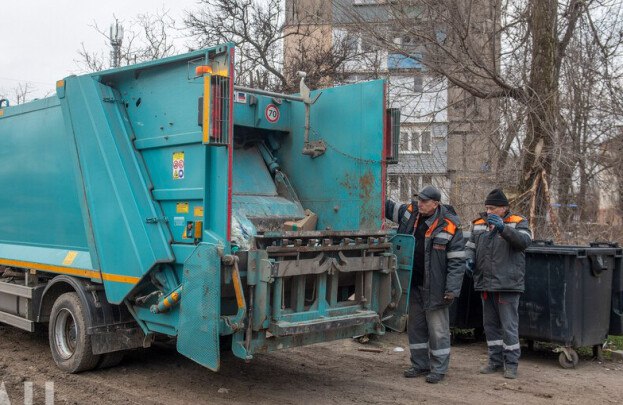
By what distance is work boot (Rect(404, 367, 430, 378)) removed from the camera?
5.63m

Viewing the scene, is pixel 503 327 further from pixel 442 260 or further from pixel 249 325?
pixel 249 325

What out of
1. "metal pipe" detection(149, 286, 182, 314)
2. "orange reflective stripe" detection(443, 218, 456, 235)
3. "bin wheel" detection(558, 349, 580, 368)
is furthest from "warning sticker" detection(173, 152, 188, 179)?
"bin wheel" detection(558, 349, 580, 368)

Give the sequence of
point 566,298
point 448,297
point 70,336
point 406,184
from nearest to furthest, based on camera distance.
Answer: point 448,297, point 70,336, point 566,298, point 406,184

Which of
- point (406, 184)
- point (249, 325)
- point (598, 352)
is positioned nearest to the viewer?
point (249, 325)

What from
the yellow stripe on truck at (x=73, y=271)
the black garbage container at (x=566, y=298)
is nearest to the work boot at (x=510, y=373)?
the black garbage container at (x=566, y=298)

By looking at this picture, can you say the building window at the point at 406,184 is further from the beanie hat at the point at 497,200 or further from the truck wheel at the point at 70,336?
the truck wheel at the point at 70,336

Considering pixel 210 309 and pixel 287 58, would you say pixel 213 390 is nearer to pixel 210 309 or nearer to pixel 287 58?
pixel 210 309

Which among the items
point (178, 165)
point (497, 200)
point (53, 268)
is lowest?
point (53, 268)

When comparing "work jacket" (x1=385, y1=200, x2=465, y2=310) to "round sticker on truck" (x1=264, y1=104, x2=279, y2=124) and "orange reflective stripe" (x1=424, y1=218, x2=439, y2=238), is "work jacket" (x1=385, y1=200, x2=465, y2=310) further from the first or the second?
"round sticker on truck" (x1=264, y1=104, x2=279, y2=124)

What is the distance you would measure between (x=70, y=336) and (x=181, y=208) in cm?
184

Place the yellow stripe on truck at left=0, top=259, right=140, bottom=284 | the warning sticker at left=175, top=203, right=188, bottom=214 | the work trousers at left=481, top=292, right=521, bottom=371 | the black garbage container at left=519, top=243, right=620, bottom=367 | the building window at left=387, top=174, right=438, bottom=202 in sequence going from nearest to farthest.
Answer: the warning sticker at left=175, top=203, right=188, bottom=214 < the yellow stripe on truck at left=0, top=259, right=140, bottom=284 < the work trousers at left=481, top=292, right=521, bottom=371 < the black garbage container at left=519, top=243, right=620, bottom=367 < the building window at left=387, top=174, right=438, bottom=202

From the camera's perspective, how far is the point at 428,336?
5742mm

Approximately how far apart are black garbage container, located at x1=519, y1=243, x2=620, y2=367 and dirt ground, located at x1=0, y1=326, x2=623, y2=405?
30 centimetres

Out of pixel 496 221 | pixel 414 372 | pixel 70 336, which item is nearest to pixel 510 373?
pixel 414 372
